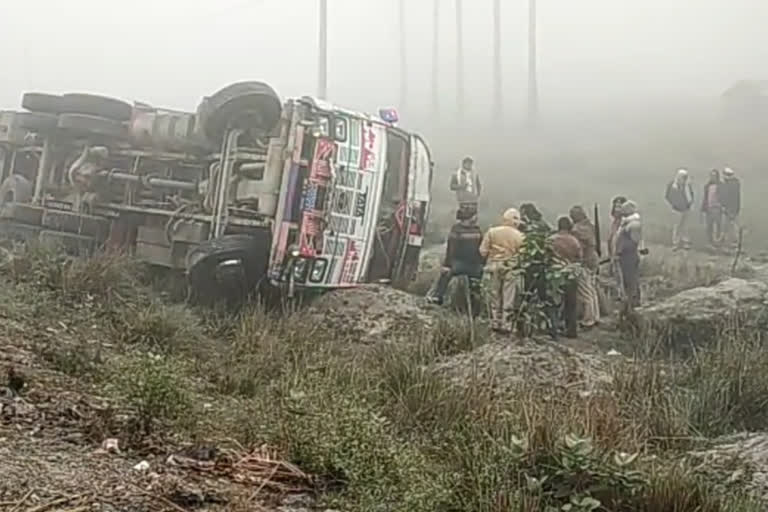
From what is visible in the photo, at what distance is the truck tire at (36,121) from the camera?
1196cm

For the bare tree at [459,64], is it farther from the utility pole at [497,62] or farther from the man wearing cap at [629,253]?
the man wearing cap at [629,253]

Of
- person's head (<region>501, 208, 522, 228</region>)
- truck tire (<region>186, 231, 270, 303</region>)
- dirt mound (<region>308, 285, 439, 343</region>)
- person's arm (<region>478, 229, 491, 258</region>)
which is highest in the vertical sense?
person's head (<region>501, 208, 522, 228</region>)

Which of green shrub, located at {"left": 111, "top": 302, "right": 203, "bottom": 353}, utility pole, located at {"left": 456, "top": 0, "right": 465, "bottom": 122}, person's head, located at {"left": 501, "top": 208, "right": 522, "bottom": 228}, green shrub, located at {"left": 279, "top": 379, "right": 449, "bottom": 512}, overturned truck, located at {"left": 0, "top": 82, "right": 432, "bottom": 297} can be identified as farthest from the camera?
utility pole, located at {"left": 456, "top": 0, "right": 465, "bottom": 122}

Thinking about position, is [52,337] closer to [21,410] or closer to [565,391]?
[21,410]

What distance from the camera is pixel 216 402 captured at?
657 cm

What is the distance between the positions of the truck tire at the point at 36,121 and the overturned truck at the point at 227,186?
0.02m

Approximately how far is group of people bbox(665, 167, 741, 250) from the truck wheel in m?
9.00

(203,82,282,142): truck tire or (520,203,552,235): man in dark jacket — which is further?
(203,82,282,142): truck tire

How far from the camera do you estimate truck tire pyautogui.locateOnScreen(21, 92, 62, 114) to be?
12.1 metres

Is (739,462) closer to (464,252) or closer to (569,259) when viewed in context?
(569,259)

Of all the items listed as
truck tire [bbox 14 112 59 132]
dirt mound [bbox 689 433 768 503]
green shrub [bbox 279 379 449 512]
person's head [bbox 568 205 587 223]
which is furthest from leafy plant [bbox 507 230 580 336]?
truck tire [bbox 14 112 59 132]

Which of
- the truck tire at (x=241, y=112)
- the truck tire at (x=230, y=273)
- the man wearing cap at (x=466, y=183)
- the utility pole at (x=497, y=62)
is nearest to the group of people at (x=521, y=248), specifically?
the truck tire at (x=230, y=273)

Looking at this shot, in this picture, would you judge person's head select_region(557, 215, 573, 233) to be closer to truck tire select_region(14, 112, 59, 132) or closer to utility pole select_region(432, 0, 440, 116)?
truck tire select_region(14, 112, 59, 132)

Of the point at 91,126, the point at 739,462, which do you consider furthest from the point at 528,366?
the point at 91,126
